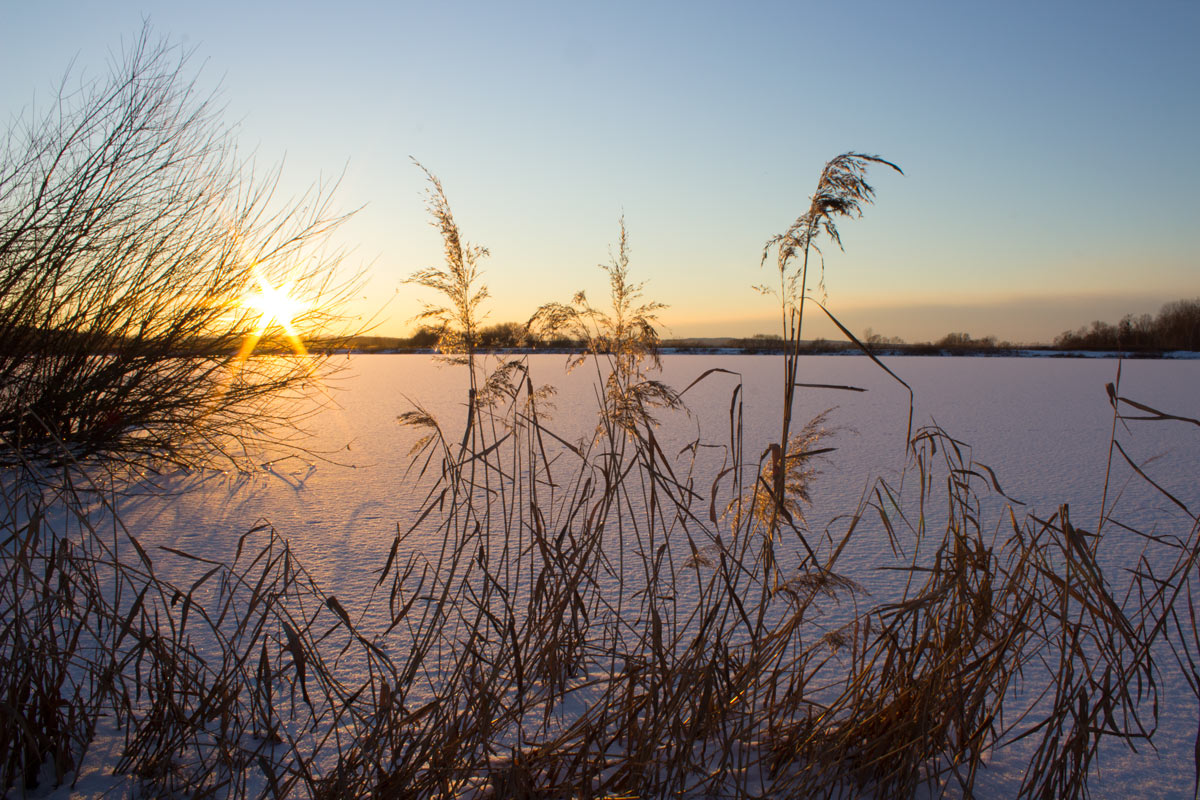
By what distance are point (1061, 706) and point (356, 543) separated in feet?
9.17

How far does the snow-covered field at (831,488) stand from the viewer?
1722mm

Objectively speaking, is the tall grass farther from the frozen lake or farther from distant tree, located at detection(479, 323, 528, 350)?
the frozen lake

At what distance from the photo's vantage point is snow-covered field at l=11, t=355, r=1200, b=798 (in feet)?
5.65

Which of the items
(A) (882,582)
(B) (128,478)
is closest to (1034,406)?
(A) (882,582)

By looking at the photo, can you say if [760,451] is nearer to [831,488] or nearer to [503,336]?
[831,488]

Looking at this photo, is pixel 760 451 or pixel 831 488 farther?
pixel 760 451

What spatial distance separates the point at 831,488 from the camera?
4.38 meters

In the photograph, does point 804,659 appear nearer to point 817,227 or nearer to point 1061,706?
point 1061,706

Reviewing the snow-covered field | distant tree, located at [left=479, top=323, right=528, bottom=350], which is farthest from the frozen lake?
distant tree, located at [left=479, top=323, right=528, bottom=350]

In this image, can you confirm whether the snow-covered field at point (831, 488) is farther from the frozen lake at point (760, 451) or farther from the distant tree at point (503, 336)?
the distant tree at point (503, 336)

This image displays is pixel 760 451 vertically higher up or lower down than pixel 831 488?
higher up

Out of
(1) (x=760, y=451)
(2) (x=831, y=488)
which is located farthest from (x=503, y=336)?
(1) (x=760, y=451)

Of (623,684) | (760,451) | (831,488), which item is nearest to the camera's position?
(623,684)

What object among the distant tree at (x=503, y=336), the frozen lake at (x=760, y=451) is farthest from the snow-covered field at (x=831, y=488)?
the distant tree at (x=503, y=336)
